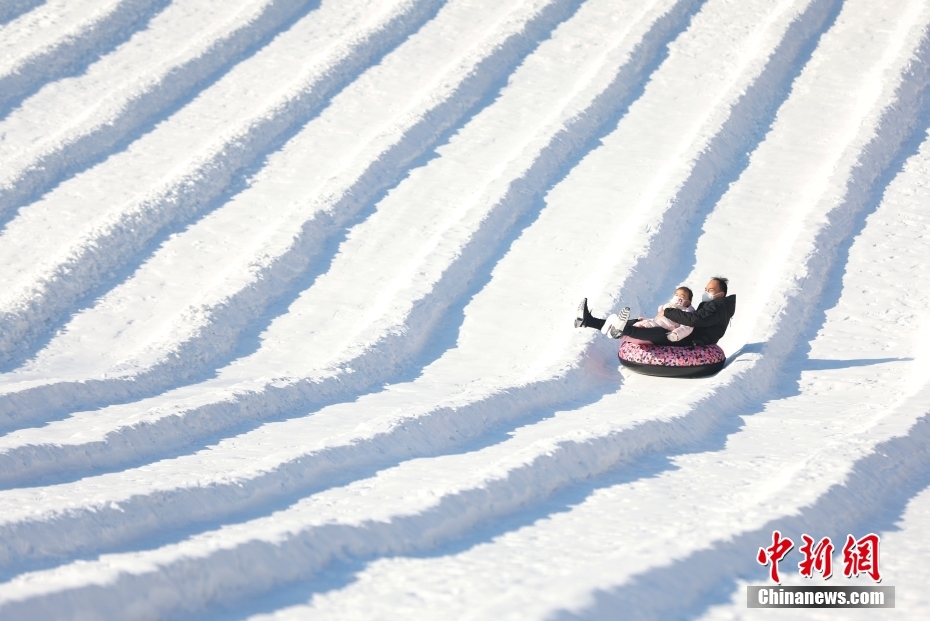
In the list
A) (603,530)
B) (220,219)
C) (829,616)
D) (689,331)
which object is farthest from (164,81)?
(829,616)

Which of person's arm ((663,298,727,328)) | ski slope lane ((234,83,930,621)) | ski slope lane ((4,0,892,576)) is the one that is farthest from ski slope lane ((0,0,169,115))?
ski slope lane ((234,83,930,621))

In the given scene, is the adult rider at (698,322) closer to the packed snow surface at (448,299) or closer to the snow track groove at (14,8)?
the packed snow surface at (448,299)

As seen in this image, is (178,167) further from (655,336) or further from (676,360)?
(676,360)

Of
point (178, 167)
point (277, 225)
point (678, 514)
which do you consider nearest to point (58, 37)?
point (178, 167)

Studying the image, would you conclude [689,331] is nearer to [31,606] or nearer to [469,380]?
[469,380]

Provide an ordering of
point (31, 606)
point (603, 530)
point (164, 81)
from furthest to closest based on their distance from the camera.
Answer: point (164, 81)
point (603, 530)
point (31, 606)

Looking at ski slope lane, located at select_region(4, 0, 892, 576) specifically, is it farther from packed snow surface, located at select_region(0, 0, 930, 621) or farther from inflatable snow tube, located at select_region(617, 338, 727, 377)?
inflatable snow tube, located at select_region(617, 338, 727, 377)

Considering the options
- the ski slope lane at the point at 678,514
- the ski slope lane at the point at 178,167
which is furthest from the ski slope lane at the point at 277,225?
the ski slope lane at the point at 678,514
